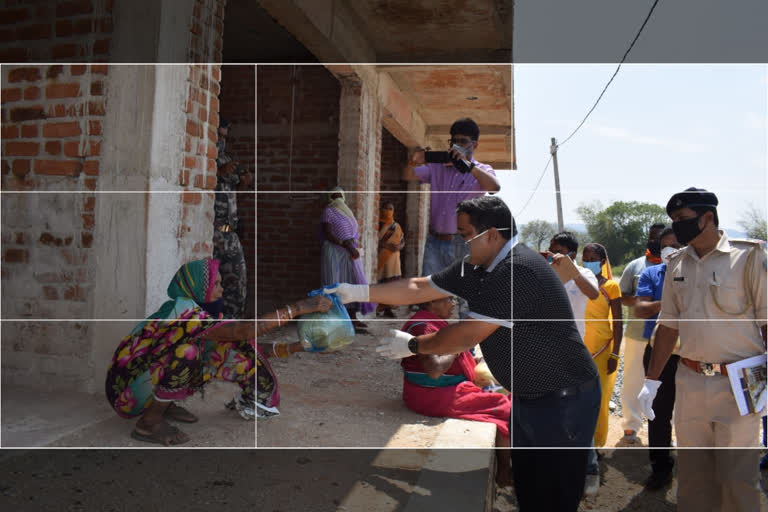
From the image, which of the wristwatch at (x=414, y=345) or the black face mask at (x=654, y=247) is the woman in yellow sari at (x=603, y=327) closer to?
the black face mask at (x=654, y=247)

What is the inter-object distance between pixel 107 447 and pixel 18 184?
1735 mm

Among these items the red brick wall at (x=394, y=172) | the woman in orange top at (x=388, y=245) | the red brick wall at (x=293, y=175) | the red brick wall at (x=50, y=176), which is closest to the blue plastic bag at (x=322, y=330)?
the red brick wall at (x=50, y=176)

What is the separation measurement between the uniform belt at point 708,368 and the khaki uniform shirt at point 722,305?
0.06ft

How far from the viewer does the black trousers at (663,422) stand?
3625mm

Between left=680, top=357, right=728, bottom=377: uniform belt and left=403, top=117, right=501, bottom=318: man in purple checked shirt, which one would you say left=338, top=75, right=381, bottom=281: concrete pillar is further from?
left=680, top=357, right=728, bottom=377: uniform belt

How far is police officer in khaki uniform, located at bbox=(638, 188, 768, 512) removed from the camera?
2.56 m

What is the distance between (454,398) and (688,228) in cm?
161

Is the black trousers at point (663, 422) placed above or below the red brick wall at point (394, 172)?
below

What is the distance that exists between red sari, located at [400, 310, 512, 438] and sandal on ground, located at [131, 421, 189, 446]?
1372mm

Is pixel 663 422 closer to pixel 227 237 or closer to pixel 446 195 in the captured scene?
pixel 446 195

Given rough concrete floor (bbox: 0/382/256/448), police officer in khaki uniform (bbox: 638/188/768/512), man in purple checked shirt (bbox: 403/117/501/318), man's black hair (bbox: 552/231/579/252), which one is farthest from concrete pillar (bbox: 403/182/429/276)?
police officer in khaki uniform (bbox: 638/188/768/512)

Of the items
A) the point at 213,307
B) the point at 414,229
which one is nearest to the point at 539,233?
the point at 213,307

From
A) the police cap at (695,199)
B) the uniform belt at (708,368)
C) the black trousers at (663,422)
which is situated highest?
the police cap at (695,199)

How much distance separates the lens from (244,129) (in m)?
7.54
